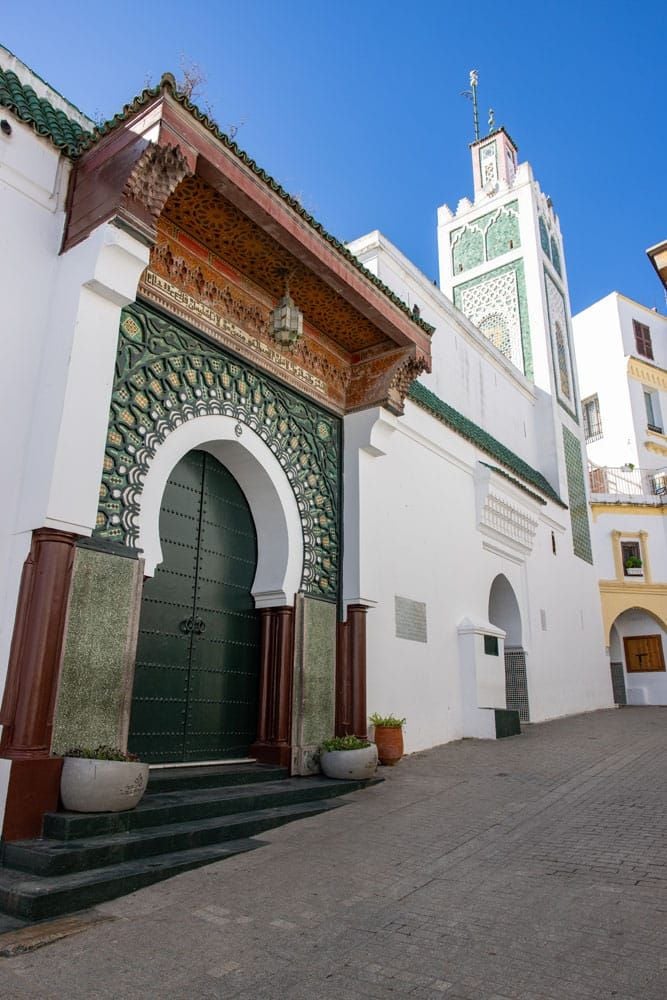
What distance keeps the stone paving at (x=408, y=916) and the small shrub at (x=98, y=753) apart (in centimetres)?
78

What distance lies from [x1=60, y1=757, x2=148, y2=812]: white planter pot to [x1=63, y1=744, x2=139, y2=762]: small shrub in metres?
0.06

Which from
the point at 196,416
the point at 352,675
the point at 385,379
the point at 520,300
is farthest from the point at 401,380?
the point at 520,300

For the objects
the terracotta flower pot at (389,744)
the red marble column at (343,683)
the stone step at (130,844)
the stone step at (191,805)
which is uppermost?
the red marble column at (343,683)

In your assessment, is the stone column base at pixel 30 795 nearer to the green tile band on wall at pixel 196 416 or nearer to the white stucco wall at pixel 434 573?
the green tile band on wall at pixel 196 416

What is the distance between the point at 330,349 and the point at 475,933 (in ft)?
17.7

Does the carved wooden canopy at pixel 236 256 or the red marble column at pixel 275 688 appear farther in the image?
the red marble column at pixel 275 688

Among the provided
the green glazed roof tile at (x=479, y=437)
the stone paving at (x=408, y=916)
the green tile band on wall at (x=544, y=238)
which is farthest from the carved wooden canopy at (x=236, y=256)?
the green tile band on wall at (x=544, y=238)

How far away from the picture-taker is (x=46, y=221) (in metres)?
4.82

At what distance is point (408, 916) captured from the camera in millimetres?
3105

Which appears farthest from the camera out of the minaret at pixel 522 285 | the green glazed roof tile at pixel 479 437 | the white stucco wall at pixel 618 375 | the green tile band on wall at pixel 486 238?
the white stucco wall at pixel 618 375

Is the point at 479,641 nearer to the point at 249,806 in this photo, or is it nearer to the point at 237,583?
the point at 237,583

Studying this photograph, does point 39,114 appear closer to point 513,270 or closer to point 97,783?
point 97,783

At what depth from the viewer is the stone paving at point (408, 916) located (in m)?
2.47

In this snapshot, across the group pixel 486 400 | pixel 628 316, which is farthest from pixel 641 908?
pixel 628 316
